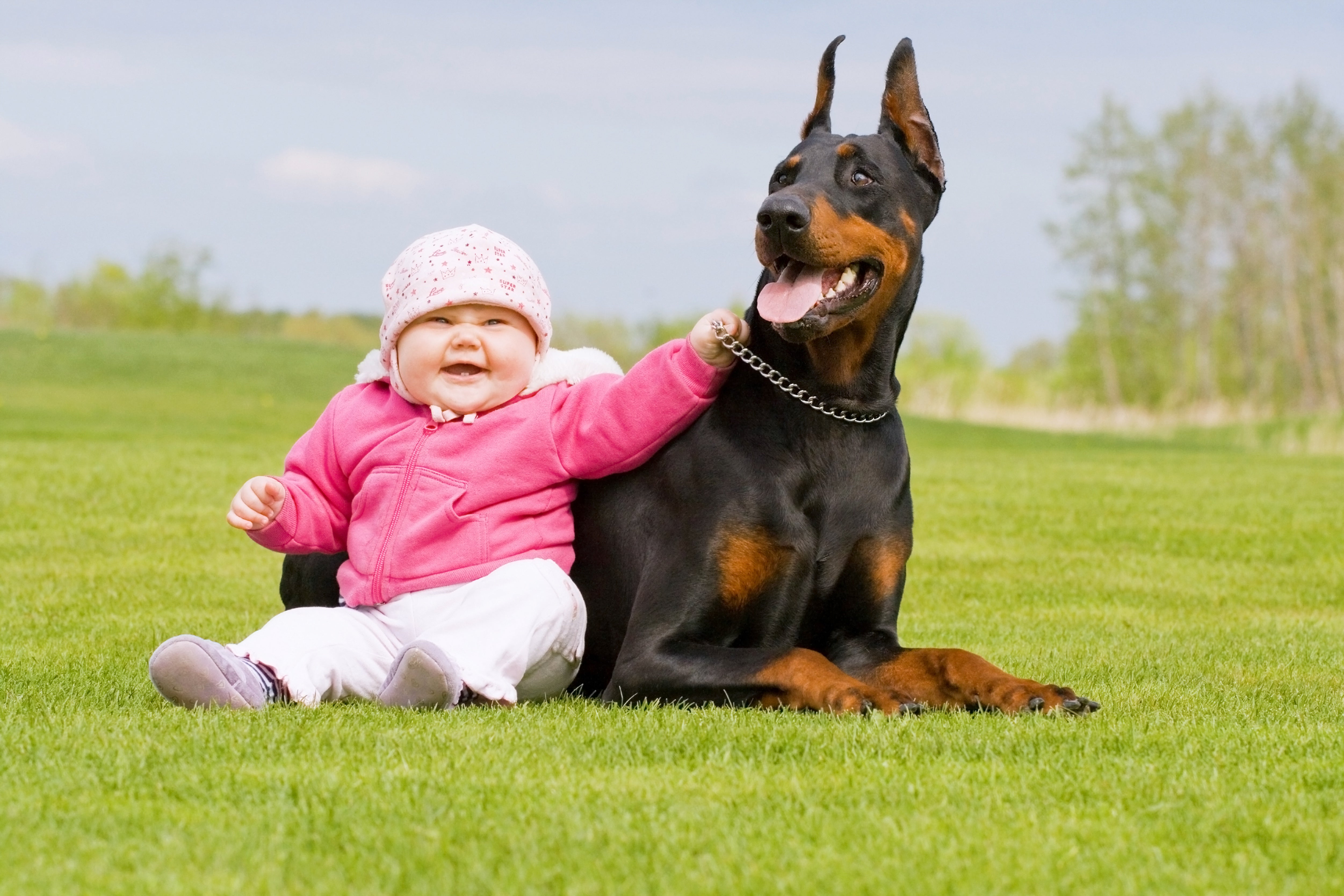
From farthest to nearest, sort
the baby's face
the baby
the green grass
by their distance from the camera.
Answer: the baby's face, the baby, the green grass

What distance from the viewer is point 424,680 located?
3.64 metres

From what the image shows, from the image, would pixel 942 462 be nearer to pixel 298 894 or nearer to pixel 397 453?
pixel 397 453

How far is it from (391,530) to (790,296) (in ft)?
4.20

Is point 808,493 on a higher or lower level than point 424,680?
higher

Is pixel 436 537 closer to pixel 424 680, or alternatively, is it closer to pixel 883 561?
pixel 424 680

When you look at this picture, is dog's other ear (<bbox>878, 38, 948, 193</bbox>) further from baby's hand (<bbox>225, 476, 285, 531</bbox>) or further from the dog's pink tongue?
baby's hand (<bbox>225, 476, 285, 531</bbox>)

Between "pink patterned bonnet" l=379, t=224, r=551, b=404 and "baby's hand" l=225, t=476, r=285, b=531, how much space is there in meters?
0.46

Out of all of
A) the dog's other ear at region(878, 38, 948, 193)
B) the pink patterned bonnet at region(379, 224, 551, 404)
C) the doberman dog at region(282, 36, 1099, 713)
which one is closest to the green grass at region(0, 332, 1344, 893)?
the doberman dog at region(282, 36, 1099, 713)

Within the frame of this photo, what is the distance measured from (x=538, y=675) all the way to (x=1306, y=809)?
2.00 meters

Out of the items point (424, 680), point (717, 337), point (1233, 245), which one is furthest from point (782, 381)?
point (1233, 245)

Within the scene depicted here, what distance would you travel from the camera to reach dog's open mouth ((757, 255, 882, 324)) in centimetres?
377

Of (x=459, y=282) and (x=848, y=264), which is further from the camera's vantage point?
(x=459, y=282)

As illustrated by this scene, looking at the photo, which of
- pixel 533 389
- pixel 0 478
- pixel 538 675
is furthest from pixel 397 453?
pixel 0 478

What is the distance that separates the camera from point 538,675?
402cm
